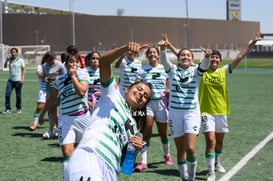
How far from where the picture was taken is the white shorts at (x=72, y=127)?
745 centimetres

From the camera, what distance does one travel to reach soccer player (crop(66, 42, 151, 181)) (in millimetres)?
3988

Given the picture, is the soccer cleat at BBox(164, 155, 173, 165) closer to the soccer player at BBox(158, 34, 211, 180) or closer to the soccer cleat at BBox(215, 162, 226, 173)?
the soccer cleat at BBox(215, 162, 226, 173)

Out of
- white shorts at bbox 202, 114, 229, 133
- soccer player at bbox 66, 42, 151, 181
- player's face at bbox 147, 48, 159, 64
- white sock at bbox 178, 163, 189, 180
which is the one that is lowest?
white sock at bbox 178, 163, 189, 180

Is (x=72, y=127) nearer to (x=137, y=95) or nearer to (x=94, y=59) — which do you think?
(x=94, y=59)

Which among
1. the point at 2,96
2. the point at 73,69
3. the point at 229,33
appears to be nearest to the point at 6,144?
the point at 73,69

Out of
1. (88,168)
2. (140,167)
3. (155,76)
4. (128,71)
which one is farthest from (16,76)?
(88,168)

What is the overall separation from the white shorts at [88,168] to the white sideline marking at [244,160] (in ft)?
15.1

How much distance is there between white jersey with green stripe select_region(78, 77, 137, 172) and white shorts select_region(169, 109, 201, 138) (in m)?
3.54

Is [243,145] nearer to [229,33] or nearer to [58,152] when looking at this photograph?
[58,152]

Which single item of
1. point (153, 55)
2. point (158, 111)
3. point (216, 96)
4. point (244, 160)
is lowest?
point (244, 160)

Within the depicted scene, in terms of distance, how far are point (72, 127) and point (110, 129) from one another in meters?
3.43

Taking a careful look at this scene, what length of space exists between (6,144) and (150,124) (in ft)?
11.9

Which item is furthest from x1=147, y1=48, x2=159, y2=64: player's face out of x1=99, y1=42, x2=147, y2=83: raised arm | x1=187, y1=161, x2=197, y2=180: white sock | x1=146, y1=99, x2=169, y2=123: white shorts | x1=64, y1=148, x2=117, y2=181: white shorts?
x1=64, y1=148, x2=117, y2=181: white shorts

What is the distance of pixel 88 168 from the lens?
394 centimetres
